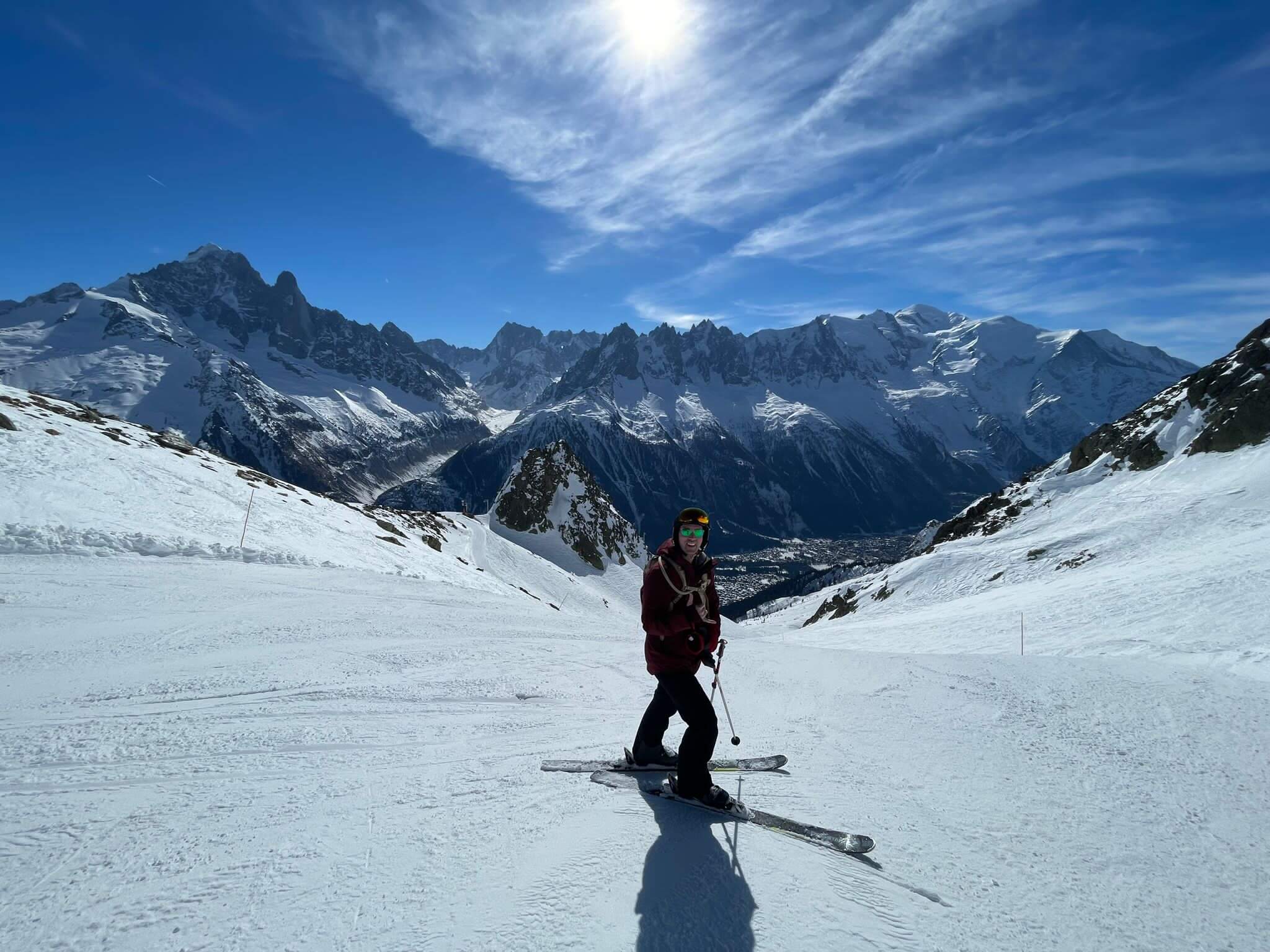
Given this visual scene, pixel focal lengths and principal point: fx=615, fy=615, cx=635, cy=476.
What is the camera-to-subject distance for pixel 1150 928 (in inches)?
158

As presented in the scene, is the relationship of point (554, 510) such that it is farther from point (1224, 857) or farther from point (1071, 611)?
point (1224, 857)

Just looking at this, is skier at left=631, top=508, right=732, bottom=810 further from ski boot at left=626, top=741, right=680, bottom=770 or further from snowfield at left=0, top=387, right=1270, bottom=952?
snowfield at left=0, top=387, right=1270, bottom=952

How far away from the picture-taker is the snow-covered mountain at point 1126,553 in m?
14.5

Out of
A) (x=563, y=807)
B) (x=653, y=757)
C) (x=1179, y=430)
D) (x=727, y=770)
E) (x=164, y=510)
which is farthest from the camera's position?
(x=1179, y=430)

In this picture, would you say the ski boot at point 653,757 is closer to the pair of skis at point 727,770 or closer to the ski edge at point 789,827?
the pair of skis at point 727,770

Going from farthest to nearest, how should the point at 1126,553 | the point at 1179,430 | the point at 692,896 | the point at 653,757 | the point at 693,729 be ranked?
the point at 1179,430
the point at 1126,553
the point at 653,757
the point at 693,729
the point at 692,896

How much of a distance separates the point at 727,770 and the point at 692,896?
8.11 feet

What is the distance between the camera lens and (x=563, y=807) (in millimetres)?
5344

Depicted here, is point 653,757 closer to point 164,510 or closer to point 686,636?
point 686,636

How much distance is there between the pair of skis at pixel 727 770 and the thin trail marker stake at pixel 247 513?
49.7 ft

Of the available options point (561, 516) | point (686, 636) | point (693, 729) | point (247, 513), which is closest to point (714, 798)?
point (693, 729)

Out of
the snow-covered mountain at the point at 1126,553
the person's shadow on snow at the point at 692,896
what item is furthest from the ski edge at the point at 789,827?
the snow-covered mountain at the point at 1126,553

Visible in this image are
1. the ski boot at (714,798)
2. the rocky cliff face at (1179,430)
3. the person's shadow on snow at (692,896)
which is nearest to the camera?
the person's shadow on snow at (692,896)

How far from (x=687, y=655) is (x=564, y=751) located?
207 centimetres
